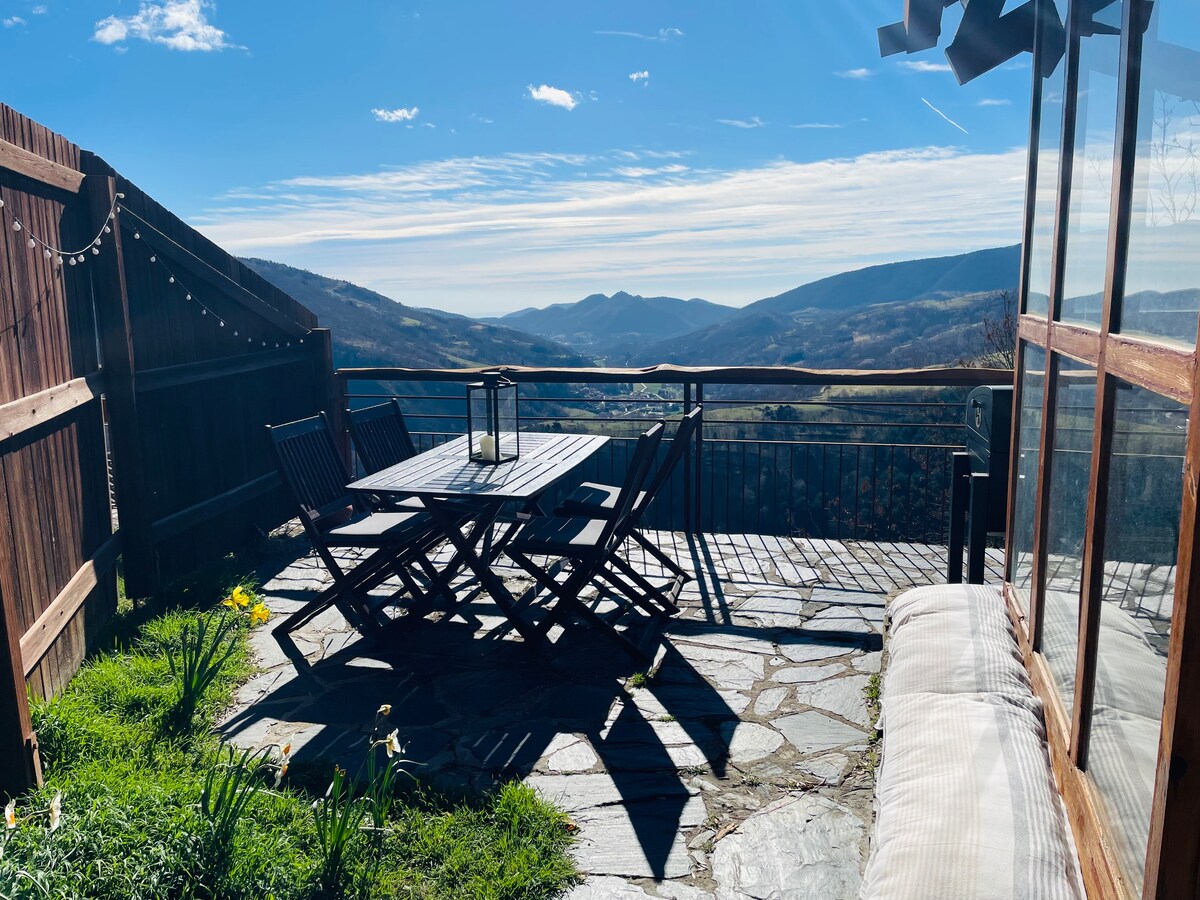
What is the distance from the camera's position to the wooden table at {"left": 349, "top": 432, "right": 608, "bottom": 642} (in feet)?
12.1

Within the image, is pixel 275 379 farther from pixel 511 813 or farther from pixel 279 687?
pixel 511 813

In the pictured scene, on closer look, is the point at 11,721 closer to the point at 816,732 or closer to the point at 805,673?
the point at 816,732

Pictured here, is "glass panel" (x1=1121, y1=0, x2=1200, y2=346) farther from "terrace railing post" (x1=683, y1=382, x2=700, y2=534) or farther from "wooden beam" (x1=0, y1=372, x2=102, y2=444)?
"terrace railing post" (x1=683, y1=382, x2=700, y2=534)

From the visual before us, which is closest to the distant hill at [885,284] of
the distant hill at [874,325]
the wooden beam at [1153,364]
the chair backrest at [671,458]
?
the distant hill at [874,325]

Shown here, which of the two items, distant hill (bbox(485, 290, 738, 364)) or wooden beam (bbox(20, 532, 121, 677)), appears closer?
wooden beam (bbox(20, 532, 121, 677))

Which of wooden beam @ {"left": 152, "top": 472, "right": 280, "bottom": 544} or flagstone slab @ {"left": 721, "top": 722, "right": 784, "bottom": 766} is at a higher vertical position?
wooden beam @ {"left": 152, "top": 472, "right": 280, "bottom": 544}

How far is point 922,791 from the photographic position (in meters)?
2.05

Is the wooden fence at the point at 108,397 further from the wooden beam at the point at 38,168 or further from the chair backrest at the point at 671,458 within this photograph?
the chair backrest at the point at 671,458

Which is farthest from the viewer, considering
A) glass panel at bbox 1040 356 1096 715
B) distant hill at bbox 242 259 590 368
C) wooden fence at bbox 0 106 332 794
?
distant hill at bbox 242 259 590 368

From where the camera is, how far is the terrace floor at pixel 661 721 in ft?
7.97

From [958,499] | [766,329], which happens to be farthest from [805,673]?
[766,329]

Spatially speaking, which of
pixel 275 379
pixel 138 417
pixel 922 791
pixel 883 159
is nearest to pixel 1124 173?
pixel 922 791

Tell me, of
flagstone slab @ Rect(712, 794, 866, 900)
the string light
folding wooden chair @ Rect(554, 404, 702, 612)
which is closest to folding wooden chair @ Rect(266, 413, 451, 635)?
folding wooden chair @ Rect(554, 404, 702, 612)

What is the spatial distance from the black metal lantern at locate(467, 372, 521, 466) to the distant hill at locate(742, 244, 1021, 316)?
2684 inches
